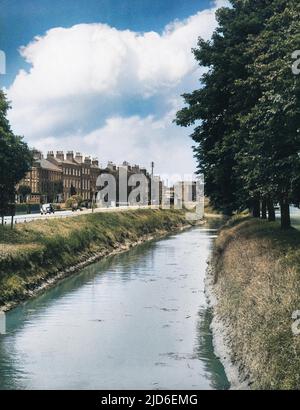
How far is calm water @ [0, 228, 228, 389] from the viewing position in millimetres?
17656

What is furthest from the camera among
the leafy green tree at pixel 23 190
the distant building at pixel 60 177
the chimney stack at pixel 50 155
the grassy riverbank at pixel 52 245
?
the chimney stack at pixel 50 155

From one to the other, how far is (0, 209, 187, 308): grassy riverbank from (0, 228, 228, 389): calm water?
1.61 metres

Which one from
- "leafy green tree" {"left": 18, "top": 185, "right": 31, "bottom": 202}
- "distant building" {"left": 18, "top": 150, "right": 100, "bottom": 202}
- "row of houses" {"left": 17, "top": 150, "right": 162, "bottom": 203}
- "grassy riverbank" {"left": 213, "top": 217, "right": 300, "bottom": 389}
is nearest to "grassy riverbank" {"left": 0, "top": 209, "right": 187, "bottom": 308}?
"grassy riverbank" {"left": 213, "top": 217, "right": 300, "bottom": 389}

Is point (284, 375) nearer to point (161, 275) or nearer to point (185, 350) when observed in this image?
point (185, 350)

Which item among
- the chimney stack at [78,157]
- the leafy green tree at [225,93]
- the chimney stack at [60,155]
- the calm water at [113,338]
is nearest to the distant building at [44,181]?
the chimney stack at [60,155]

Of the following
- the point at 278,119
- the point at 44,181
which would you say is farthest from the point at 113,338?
the point at 44,181

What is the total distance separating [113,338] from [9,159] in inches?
835

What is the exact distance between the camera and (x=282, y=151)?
24.9 meters

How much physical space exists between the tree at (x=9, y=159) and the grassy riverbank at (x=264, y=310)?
1889 cm

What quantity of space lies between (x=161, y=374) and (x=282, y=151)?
1177 cm

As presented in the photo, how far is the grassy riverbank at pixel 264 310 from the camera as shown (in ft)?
44.2

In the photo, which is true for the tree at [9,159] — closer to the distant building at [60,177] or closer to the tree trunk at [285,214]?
the tree trunk at [285,214]

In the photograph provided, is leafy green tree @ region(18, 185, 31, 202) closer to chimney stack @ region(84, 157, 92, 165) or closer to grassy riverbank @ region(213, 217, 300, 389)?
chimney stack @ region(84, 157, 92, 165)
